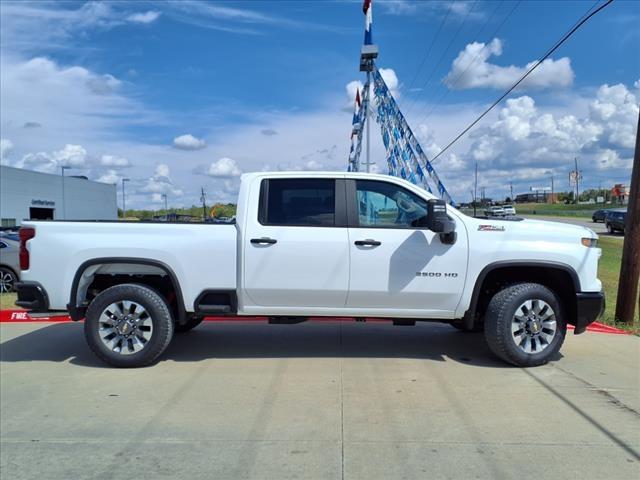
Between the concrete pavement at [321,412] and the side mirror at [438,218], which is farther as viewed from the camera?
the side mirror at [438,218]

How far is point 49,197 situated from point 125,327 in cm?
5964

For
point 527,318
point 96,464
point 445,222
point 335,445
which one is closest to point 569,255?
point 527,318

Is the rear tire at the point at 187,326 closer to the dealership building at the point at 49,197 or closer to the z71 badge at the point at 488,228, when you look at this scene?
A: the z71 badge at the point at 488,228

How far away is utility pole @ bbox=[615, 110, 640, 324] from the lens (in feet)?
24.6

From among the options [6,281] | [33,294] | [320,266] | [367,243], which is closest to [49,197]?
[6,281]

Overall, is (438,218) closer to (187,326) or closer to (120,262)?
(120,262)

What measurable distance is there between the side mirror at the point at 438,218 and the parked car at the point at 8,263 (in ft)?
31.4

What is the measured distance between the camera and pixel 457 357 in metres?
6.08

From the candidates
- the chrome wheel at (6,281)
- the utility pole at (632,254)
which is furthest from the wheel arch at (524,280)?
the chrome wheel at (6,281)

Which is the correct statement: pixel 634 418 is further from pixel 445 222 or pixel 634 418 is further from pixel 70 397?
pixel 70 397

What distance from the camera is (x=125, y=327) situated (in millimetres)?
5625

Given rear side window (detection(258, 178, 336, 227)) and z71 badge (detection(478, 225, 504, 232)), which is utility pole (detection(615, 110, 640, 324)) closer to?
z71 badge (detection(478, 225, 504, 232))

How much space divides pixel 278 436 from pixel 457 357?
2.76m

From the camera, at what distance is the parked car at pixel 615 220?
113ft
